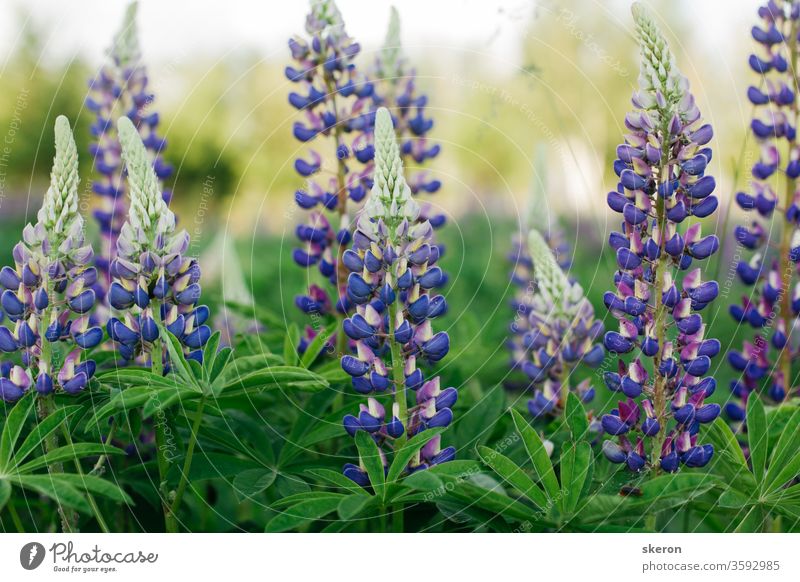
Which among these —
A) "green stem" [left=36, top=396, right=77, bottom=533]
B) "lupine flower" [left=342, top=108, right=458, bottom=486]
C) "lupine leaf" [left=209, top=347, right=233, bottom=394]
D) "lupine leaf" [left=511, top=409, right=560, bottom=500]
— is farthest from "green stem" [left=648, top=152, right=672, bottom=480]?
"green stem" [left=36, top=396, right=77, bottom=533]

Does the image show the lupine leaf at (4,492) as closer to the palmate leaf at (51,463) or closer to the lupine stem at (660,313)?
the palmate leaf at (51,463)

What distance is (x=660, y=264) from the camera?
2578 mm

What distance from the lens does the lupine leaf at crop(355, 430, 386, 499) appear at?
98.3 inches

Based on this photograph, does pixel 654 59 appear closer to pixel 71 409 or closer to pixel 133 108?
pixel 71 409

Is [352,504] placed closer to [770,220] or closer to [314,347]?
[314,347]

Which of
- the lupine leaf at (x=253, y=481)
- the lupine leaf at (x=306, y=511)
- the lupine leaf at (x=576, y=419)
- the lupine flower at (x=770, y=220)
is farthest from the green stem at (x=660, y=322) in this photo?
the lupine leaf at (x=253, y=481)

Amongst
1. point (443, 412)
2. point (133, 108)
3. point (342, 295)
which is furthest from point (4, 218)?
point (443, 412)

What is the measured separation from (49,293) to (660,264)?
186 cm

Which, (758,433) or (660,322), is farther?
(758,433)

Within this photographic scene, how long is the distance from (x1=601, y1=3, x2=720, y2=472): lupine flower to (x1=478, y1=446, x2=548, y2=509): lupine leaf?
277 millimetres

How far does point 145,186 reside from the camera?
2480mm

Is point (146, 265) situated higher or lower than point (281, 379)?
higher
